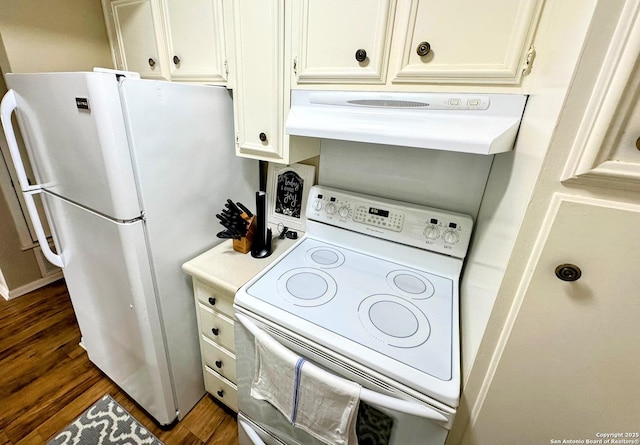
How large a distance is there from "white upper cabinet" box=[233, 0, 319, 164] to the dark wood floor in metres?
1.40

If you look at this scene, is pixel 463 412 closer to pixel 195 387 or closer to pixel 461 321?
pixel 461 321

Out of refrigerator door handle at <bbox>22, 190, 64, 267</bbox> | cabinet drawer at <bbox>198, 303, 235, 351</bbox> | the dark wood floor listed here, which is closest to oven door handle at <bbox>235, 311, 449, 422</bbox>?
cabinet drawer at <bbox>198, 303, 235, 351</bbox>

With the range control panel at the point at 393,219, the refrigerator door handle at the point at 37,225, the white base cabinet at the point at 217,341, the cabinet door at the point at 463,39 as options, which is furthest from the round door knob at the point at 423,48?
the refrigerator door handle at the point at 37,225

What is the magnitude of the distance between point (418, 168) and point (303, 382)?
0.90 metres

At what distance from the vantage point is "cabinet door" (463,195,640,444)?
47 centimetres

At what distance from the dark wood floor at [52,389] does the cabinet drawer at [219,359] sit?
1.04 feet

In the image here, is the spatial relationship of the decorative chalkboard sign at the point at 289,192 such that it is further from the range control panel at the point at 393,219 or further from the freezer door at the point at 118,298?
the freezer door at the point at 118,298

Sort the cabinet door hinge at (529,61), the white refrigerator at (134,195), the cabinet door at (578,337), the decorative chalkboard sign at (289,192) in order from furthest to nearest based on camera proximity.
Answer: the decorative chalkboard sign at (289,192)
the white refrigerator at (134,195)
the cabinet door hinge at (529,61)
the cabinet door at (578,337)

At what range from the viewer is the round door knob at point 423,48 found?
2.45ft

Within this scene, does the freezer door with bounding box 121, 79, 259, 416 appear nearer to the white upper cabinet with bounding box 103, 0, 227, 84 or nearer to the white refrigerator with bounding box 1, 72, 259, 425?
the white refrigerator with bounding box 1, 72, 259, 425

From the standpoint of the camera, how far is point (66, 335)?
1.86m

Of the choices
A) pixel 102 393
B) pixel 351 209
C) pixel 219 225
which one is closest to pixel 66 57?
pixel 219 225

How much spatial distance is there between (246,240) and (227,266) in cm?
16

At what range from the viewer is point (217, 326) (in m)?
1.25
